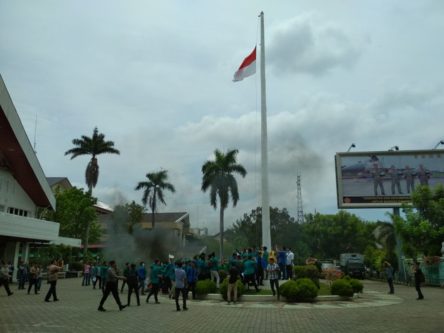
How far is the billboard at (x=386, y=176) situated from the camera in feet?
118

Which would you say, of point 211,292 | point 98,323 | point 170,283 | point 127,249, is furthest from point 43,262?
point 98,323

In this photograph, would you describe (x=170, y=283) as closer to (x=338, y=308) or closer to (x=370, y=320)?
(x=338, y=308)

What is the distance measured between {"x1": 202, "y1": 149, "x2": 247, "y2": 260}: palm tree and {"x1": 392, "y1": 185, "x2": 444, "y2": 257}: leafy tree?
14914mm

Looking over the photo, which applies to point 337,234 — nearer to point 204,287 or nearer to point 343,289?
A: point 343,289

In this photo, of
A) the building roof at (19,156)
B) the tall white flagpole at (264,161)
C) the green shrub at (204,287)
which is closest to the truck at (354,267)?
the tall white flagpole at (264,161)

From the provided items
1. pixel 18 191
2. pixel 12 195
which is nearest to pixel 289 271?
pixel 12 195

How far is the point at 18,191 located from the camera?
1344 inches

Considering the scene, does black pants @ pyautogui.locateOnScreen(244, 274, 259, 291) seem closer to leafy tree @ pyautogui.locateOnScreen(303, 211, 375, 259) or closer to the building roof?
the building roof

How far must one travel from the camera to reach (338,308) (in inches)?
602

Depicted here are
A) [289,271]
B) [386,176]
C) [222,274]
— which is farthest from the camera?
[386,176]

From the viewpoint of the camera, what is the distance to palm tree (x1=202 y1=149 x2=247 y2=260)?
40.8 meters

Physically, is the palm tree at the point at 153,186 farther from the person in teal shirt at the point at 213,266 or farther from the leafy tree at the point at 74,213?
the person in teal shirt at the point at 213,266

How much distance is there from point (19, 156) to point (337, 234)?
1847 inches

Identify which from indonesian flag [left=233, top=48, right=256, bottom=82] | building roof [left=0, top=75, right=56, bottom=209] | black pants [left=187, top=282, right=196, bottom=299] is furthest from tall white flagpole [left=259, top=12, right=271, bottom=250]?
building roof [left=0, top=75, right=56, bottom=209]
